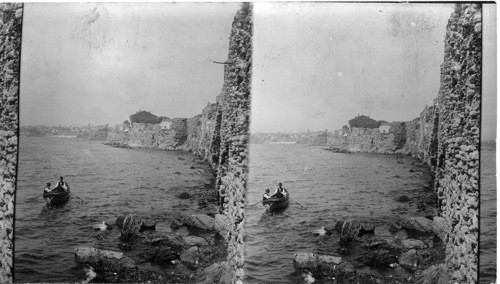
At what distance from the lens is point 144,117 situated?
7.16m

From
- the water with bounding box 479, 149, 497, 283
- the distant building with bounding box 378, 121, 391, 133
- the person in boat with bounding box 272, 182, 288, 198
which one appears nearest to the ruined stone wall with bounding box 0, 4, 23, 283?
the person in boat with bounding box 272, 182, 288, 198

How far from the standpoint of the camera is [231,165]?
7090 millimetres

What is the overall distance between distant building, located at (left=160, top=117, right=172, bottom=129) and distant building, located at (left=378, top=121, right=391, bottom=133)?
9.45 feet

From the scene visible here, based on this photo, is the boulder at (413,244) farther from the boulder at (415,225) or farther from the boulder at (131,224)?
the boulder at (131,224)

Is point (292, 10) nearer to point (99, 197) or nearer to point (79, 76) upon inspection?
point (79, 76)

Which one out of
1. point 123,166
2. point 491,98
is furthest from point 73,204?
point 491,98

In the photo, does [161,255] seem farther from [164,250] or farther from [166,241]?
[166,241]

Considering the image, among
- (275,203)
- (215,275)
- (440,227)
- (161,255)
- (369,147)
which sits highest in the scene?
(369,147)

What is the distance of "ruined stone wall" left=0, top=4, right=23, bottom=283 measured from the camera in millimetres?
7109

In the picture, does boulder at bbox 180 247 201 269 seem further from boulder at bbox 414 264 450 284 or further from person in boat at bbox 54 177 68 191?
boulder at bbox 414 264 450 284

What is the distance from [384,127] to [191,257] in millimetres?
3153

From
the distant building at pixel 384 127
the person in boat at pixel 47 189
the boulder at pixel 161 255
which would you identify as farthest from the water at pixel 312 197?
the person in boat at pixel 47 189

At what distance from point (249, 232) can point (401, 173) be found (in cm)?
221

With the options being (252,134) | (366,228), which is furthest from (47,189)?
(366,228)
